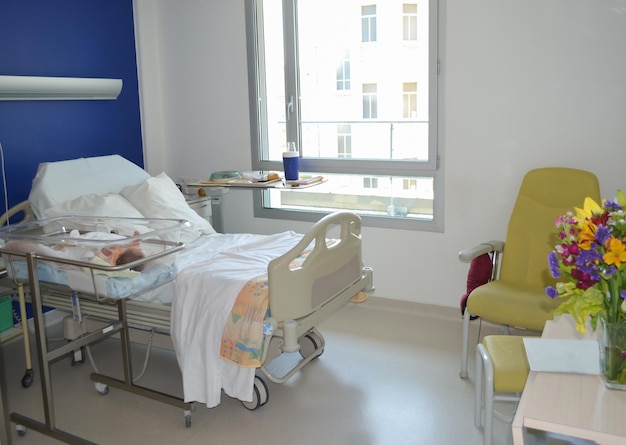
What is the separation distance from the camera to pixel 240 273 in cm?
285

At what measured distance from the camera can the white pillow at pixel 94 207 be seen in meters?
3.31

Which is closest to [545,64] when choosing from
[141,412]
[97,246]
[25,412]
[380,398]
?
[380,398]

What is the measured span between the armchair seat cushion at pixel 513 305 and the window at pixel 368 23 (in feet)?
6.04

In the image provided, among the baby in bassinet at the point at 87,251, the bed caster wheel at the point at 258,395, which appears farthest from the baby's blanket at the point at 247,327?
the baby in bassinet at the point at 87,251

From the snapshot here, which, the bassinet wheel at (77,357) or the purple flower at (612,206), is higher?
the purple flower at (612,206)

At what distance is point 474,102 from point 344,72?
95 cm

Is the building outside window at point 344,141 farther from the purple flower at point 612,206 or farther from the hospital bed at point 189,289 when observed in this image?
the purple flower at point 612,206

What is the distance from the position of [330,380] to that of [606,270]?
1923 millimetres

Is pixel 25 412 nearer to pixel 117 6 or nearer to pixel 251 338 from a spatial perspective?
pixel 251 338

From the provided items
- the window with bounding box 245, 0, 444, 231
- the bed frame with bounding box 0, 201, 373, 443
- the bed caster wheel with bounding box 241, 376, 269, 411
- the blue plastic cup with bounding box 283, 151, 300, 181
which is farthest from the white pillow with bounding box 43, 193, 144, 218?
the window with bounding box 245, 0, 444, 231

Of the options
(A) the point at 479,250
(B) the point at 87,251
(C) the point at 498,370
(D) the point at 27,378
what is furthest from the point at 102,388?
(A) the point at 479,250

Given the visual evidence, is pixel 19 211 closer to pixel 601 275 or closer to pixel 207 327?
pixel 207 327

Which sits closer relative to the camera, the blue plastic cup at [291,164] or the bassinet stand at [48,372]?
the bassinet stand at [48,372]

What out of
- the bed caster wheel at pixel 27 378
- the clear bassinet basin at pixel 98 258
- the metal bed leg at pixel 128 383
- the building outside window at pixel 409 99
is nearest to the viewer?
the clear bassinet basin at pixel 98 258
